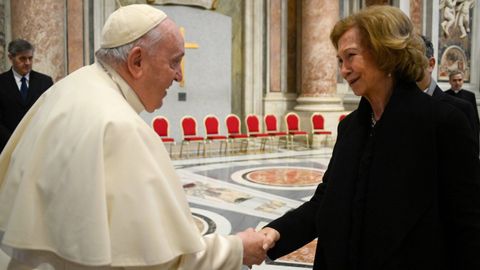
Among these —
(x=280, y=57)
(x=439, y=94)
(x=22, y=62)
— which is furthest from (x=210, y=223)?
(x=280, y=57)

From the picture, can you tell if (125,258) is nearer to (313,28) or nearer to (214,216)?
(214,216)

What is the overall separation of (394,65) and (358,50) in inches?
5.9

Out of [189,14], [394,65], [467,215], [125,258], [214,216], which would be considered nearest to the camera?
[125,258]

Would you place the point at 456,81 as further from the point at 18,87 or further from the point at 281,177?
the point at 18,87

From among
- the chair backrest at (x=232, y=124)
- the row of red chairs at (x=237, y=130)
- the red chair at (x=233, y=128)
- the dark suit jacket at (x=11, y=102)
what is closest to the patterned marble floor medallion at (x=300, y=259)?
the dark suit jacket at (x=11, y=102)

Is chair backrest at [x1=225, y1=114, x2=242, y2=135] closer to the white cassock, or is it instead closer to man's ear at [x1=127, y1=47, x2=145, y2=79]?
man's ear at [x1=127, y1=47, x2=145, y2=79]

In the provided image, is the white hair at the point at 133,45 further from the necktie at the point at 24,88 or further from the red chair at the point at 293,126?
the red chair at the point at 293,126

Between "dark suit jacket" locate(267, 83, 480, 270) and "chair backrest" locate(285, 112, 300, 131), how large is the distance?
37.1 ft

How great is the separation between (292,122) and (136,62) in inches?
460

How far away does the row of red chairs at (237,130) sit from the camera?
11129 millimetres

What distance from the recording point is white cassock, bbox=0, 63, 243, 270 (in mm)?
1515

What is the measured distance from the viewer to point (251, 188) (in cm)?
769

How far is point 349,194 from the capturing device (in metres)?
1.95

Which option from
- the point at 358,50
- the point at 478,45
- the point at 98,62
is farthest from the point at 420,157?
the point at 478,45
